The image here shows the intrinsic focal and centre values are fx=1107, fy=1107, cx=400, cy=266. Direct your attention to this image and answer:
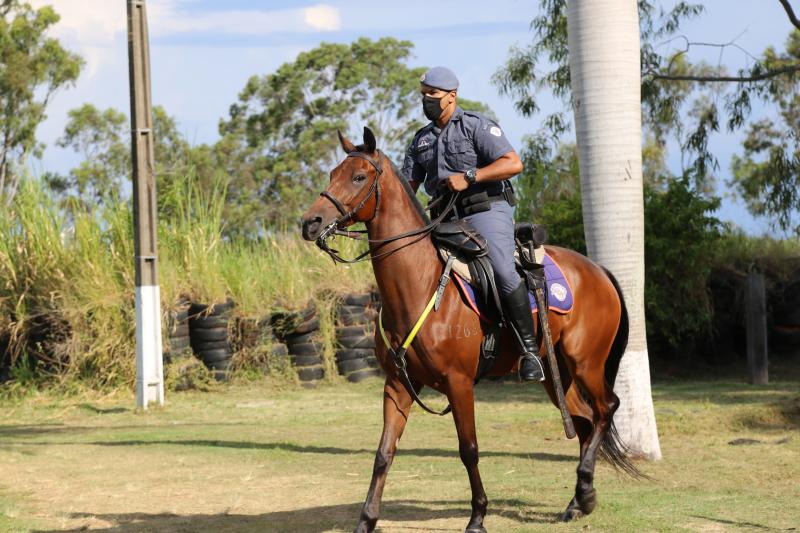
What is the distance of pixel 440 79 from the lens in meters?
7.17

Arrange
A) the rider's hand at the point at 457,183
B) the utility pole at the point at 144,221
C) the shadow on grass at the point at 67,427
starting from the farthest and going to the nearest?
the utility pole at the point at 144,221
the shadow on grass at the point at 67,427
the rider's hand at the point at 457,183

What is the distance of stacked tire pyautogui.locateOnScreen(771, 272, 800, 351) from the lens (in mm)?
18297

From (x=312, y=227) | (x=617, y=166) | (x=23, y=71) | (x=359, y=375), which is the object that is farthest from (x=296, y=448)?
(x=23, y=71)

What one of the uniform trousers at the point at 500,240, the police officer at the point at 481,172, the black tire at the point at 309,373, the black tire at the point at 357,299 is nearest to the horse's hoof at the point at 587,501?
the police officer at the point at 481,172

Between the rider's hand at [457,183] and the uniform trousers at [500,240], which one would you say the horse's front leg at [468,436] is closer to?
the uniform trousers at [500,240]

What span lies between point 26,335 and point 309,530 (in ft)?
36.2

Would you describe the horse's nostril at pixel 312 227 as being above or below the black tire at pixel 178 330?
above

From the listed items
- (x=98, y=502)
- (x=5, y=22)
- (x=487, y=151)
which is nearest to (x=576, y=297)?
(x=487, y=151)

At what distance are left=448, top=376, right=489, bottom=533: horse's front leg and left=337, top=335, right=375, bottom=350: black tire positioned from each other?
36.8ft

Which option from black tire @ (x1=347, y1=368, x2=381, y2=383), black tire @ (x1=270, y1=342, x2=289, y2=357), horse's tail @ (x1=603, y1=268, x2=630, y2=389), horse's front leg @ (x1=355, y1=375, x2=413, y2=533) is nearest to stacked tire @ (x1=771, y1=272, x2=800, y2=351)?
black tire @ (x1=347, y1=368, x2=381, y2=383)

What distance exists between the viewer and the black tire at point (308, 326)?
18.0m

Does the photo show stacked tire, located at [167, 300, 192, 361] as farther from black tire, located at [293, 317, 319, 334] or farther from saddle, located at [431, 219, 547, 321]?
saddle, located at [431, 219, 547, 321]

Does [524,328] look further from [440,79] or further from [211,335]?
[211,335]

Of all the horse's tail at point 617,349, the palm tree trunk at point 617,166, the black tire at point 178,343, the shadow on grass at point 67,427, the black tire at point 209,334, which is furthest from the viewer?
the black tire at point 209,334
